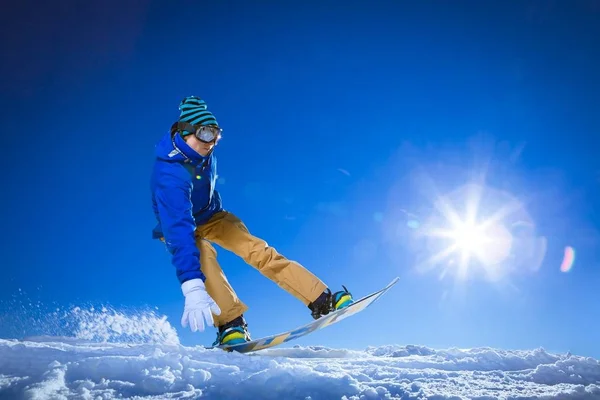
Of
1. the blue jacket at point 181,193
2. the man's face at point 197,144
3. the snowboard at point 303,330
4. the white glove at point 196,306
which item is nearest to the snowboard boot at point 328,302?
the snowboard at point 303,330

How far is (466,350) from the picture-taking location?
18.7 ft

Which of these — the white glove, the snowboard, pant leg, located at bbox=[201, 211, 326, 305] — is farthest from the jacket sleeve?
pant leg, located at bbox=[201, 211, 326, 305]

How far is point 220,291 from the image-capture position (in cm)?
516

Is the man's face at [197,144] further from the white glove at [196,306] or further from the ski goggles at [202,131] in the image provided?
the white glove at [196,306]

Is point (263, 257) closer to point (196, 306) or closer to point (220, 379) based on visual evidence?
point (196, 306)

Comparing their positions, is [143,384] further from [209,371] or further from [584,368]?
[584,368]

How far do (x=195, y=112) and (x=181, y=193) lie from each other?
1.12m

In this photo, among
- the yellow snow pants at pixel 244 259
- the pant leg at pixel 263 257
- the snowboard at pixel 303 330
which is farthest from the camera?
the pant leg at pixel 263 257

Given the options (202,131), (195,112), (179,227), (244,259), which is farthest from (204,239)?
(195,112)

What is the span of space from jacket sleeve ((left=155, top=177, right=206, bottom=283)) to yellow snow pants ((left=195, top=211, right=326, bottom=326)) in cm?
60

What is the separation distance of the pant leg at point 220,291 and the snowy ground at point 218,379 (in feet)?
3.75

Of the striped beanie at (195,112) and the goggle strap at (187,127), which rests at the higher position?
the striped beanie at (195,112)

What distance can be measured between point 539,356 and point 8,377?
585cm

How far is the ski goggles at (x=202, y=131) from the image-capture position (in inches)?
200
